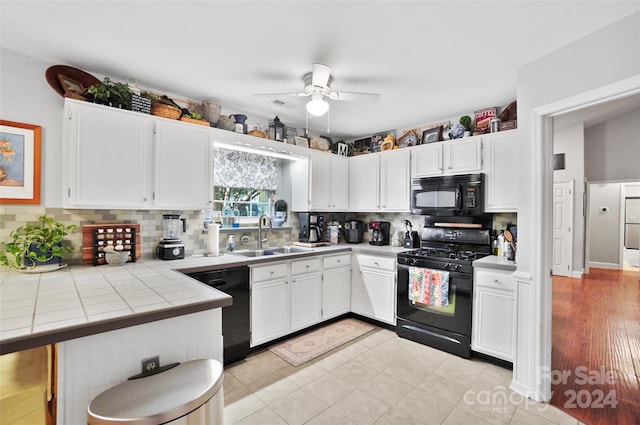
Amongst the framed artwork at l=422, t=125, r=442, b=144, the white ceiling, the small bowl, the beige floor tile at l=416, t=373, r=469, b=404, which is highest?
the white ceiling

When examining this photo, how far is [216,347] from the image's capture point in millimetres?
1482

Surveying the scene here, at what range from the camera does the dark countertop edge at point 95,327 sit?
0.98 m

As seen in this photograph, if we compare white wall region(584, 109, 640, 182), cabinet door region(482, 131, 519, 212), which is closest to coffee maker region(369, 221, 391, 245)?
cabinet door region(482, 131, 519, 212)

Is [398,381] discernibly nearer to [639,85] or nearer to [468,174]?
[468,174]

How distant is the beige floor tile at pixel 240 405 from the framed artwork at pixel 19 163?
2073 millimetres

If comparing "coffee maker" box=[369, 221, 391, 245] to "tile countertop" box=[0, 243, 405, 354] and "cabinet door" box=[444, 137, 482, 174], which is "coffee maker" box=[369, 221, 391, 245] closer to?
"cabinet door" box=[444, 137, 482, 174]

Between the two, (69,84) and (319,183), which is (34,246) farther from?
(319,183)

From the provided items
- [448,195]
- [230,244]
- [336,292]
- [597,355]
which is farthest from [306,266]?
[597,355]

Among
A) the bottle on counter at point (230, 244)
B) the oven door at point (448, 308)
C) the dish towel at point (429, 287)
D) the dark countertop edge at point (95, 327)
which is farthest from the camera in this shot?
the bottle on counter at point (230, 244)

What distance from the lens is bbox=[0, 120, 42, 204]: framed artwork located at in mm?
2053

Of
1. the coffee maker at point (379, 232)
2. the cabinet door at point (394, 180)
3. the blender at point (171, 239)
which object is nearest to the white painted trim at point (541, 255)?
the cabinet door at point (394, 180)

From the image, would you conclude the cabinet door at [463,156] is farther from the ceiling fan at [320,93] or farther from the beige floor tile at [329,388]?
the beige floor tile at [329,388]

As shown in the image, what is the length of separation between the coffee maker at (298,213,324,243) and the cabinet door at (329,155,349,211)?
0.85 ft

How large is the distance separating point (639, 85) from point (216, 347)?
9.06 ft
